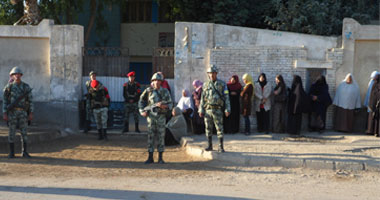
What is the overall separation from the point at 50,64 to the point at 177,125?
410cm

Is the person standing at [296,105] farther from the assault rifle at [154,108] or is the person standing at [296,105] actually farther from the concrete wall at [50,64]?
the concrete wall at [50,64]

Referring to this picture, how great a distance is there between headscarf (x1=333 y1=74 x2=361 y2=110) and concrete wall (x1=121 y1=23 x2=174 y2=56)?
413 inches

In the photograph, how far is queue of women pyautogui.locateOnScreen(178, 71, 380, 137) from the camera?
10.1m

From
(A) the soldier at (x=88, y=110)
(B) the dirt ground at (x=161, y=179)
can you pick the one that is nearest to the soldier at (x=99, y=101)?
(A) the soldier at (x=88, y=110)

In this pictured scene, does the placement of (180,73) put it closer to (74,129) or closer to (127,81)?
(127,81)

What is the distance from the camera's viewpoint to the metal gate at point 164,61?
10.9 m

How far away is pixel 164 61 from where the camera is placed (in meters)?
11.0

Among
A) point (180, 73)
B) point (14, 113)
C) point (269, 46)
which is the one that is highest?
point (269, 46)

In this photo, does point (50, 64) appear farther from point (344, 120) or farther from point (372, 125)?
point (372, 125)

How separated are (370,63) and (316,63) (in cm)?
142

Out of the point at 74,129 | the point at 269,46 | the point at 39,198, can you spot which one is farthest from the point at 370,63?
the point at 39,198

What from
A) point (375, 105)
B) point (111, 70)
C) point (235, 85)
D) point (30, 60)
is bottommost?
point (375, 105)

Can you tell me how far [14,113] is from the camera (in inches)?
319

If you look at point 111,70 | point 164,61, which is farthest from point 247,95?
point 111,70
